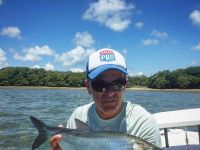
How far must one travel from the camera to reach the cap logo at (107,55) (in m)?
3.56

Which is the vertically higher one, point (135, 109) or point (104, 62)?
point (104, 62)

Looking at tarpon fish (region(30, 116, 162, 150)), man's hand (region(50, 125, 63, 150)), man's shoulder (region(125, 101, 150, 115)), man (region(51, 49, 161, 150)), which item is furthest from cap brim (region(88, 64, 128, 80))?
man's hand (region(50, 125, 63, 150))

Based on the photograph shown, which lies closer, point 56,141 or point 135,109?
point 56,141

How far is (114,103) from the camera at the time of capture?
3.51 m

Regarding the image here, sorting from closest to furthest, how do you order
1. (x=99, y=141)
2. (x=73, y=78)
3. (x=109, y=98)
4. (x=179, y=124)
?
(x=99, y=141) < (x=109, y=98) < (x=179, y=124) < (x=73, y=78)

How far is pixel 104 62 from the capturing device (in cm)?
355

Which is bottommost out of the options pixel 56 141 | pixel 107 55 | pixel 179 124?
pixel 179 124

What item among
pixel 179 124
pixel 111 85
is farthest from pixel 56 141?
pixel 179 124

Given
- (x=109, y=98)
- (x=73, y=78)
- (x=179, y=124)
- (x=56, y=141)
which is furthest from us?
Result: (x=73, y=78)

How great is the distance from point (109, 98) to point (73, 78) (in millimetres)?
124631

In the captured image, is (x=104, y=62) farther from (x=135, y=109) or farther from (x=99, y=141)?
(x=99, y=141)

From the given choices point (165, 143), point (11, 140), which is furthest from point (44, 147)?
point (165, 143)

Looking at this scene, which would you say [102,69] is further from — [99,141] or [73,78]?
[73,78]

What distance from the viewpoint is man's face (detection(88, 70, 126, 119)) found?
350 centimetres
